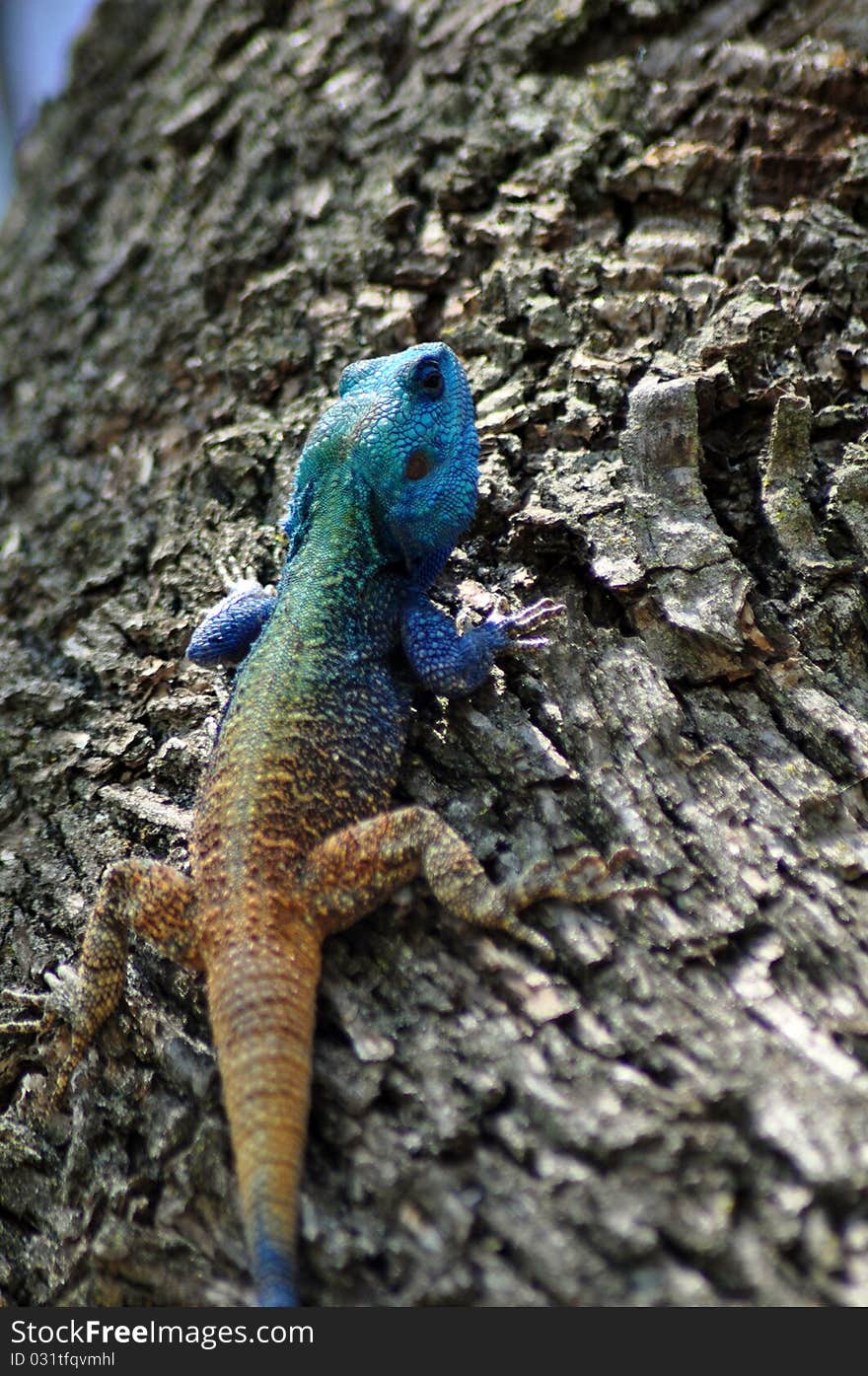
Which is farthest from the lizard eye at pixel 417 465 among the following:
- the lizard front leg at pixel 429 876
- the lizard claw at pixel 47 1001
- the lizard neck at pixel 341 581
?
the lizard claw at pixel 47 1001

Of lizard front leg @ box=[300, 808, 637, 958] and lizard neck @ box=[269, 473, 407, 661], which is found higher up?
lizard neck @ box=[269, 473, 407, 661]

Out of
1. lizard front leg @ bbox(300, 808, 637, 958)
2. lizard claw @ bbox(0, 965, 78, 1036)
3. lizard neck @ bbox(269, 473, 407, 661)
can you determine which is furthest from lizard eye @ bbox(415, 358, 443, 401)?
lizard claw @ bbox(0, 965, 78, 1036)

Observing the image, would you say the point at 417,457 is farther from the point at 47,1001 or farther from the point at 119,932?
the point at 47,1001

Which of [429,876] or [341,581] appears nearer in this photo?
[429,876]

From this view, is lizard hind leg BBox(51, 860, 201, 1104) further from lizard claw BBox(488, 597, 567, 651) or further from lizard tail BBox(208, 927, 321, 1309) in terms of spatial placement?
lizard claw BBox(488, 597, 567, 651)

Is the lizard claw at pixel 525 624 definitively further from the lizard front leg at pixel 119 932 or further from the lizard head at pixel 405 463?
the lizard front leg at pixel 119 932

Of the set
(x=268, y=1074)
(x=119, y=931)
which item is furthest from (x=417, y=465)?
(x=268, y=1074)

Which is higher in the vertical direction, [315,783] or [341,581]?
[341,581]
